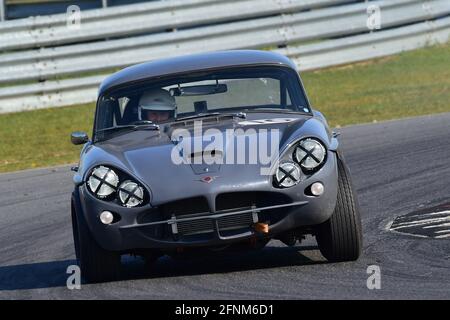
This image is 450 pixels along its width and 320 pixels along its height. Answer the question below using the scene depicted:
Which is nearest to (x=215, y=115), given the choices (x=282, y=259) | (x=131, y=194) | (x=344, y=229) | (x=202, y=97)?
(x=202, y=97)

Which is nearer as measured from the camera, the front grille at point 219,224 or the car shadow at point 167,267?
the front grille at point 219,224

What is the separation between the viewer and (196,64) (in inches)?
317

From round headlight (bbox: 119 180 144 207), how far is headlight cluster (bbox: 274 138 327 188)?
2.56 feet

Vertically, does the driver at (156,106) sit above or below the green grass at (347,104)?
above

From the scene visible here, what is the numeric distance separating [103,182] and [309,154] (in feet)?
3.95

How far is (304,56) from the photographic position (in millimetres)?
16750

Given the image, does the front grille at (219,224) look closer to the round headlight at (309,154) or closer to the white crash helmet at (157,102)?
the round headlight at (309,154)

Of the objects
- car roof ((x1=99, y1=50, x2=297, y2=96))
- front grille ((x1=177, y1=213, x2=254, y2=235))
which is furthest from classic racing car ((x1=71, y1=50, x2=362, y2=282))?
car roof ((x1=99, y1=50, x2=297, y2=96))

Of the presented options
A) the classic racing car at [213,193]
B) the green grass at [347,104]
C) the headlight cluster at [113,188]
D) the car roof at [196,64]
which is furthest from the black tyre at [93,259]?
the green grass at [347,104]

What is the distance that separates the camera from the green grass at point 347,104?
14.0 m

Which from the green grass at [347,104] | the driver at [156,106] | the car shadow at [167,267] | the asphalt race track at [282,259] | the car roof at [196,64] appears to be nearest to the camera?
the asphalt race track at [282,259]

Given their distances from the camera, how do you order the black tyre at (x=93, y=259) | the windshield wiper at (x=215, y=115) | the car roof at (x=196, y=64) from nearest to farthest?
1. the black tyre at (x=93, y=259)
2. the windshield wiper at (x=215, y=115)
3. the car roof at (x=196, y=64)

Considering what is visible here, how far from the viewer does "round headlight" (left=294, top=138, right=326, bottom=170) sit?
21.7ft

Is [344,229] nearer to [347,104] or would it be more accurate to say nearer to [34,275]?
[34,275]
